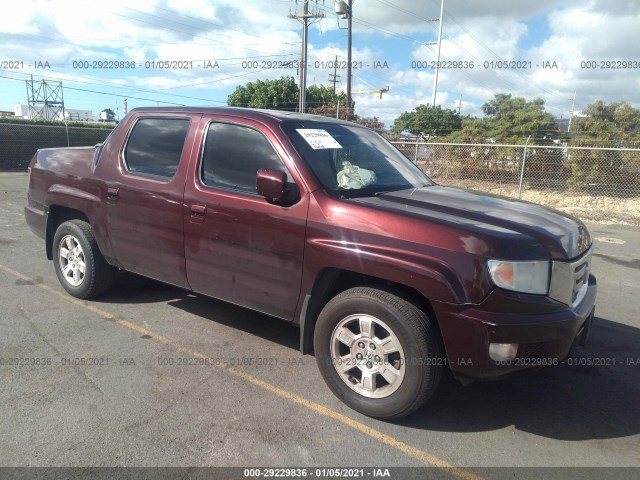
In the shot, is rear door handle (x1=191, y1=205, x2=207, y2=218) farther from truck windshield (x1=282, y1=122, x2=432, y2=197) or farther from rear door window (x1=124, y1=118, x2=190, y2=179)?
truck windshield (x1=282, y1=122, x2=432, y2=197)

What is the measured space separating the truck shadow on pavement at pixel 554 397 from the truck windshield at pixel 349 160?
151 centimetres

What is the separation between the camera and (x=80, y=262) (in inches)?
194

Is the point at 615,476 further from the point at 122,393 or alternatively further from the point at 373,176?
the point at 122,393

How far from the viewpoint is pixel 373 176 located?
3797 millimetres

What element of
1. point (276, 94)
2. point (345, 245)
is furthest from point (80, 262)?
point (276, 94)

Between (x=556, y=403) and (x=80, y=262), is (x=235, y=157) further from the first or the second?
(x=556, y=403)

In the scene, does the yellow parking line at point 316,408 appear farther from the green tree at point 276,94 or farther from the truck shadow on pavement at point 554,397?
the green tree at point 276,94

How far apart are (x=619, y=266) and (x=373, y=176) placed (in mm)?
5592

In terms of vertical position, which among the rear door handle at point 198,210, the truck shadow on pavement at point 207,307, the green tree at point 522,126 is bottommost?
the truck shadow on pavement at point 207,307

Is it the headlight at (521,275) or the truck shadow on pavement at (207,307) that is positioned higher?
the headlight at (521,275)

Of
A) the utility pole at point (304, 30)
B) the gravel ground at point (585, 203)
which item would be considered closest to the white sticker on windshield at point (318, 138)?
the gravel ground at point (585, 203)

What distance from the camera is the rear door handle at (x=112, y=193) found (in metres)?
4.34

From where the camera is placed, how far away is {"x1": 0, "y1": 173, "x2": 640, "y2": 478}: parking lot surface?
2.75 meters

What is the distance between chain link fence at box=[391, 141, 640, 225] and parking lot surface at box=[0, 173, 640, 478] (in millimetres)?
10158
